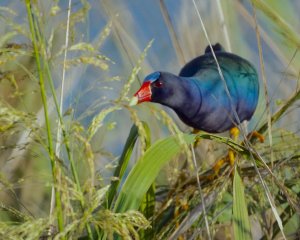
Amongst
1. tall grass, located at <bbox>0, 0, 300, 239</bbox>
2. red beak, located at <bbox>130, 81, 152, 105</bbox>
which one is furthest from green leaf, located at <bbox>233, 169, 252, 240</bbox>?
red beak, located at <bbox>130, 81, 152, 105</bbox>

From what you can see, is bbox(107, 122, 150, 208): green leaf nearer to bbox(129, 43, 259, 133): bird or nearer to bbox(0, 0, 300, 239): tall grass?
bbox(0, 0, 300, 239): tall grass

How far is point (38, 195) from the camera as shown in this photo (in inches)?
57.4

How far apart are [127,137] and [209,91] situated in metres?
0.26

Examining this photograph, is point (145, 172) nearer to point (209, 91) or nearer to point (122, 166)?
point (122, 166)

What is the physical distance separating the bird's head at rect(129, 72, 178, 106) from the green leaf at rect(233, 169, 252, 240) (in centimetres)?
54

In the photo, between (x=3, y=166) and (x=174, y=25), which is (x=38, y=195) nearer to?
(x=3, y=166)

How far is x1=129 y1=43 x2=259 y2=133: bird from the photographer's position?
1.44m

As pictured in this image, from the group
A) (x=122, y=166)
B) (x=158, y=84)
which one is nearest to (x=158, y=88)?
(x=158, y=84)

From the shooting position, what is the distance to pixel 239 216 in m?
0.81

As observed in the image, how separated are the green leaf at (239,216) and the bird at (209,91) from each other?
0.58 metres

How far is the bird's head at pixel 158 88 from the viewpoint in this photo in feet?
4.45

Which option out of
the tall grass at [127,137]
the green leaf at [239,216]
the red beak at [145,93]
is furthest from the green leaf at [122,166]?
the red beak at [145,93]

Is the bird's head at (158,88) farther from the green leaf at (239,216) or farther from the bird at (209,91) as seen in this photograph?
the green leaf at (239,216)

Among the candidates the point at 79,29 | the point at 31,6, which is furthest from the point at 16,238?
the point at 79,29
